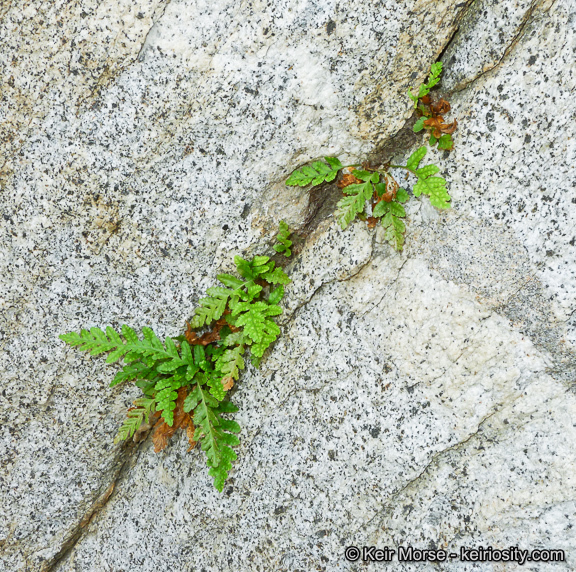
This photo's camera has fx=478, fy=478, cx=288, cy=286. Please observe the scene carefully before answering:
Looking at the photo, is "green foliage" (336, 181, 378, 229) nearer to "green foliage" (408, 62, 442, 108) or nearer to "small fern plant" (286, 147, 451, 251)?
"small fern plant" (286, 147, 451, 251)

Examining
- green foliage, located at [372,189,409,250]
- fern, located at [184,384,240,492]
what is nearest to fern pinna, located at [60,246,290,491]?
fern, located at [184,384,240,492]

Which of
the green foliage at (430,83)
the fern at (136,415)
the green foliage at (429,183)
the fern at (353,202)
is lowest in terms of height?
the fern at (136,415)

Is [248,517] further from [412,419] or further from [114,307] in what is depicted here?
[114,307]

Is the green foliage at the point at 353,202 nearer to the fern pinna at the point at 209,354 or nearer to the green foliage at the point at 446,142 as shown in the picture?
the green foliage at the point at 446,142

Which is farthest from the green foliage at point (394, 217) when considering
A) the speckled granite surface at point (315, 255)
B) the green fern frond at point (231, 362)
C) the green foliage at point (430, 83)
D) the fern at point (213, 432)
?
the fern at point (213, 432)

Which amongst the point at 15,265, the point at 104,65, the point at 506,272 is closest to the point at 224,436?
the point at 15,265

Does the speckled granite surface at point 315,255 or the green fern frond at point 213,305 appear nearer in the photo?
the speckled granite surface at point 315,255
